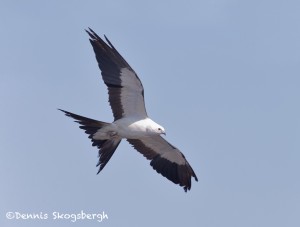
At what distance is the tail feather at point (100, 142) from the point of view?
21.4 m

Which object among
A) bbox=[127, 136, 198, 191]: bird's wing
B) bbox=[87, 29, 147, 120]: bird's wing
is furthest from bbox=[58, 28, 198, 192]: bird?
bbox=[127, 136, 198, 191]: bird's wing

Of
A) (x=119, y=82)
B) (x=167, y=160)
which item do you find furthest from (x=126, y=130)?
(x=167, y=160)

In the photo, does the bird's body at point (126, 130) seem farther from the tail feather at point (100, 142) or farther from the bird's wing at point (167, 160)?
the bird's wing at point (167, 160)

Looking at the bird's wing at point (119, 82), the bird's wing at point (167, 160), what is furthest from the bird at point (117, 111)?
the bird's wing at point (167, 160)

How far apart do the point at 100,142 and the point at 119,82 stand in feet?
5.10

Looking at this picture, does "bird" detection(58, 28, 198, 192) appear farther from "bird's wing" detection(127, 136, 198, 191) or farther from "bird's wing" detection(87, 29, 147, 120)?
"bird's wing" detection(127, 136, 198, 191)

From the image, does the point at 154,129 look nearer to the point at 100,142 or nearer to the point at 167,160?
the point at 100,142

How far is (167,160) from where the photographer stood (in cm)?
2367

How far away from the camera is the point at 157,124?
21781 millimetres

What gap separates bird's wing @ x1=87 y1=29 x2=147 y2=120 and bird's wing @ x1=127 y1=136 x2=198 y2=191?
1692 mm

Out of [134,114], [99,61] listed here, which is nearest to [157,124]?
[134,114]

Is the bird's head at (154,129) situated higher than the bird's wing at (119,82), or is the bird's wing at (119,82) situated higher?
the bird's wing at (119,82)

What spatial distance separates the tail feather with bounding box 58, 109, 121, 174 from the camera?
2144 centimetres

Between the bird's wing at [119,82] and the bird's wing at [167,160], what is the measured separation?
169 centimetres
